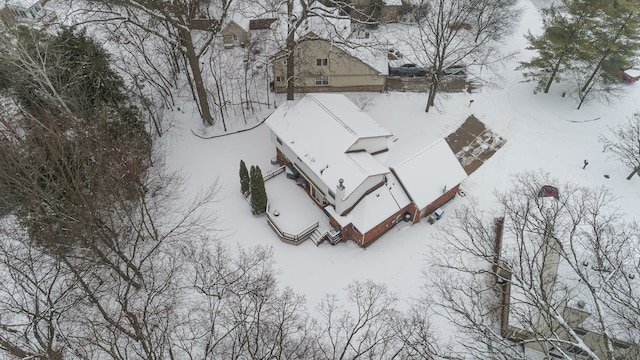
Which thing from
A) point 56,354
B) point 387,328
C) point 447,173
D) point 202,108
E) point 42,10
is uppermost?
point 42,10

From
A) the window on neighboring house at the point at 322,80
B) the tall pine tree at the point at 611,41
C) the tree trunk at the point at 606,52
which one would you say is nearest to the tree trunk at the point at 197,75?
the window on neighboring house at the point at 322,80

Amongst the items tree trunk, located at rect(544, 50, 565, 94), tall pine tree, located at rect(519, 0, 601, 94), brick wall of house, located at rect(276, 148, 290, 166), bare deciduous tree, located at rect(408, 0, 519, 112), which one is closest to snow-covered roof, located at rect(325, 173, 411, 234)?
brick wall of house, located at rect(276, 148, 290, 166)

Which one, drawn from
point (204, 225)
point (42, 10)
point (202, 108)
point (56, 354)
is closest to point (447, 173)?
point (204, 225)

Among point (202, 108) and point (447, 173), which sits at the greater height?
point (202, 108)

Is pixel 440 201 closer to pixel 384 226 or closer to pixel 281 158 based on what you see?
pixel 384 226

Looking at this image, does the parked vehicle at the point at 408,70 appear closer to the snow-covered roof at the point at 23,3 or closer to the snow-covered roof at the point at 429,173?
the snow-covered roof at the point at 429,173

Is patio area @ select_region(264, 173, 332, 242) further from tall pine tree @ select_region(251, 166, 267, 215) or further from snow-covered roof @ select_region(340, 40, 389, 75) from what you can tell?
snow-covered roof @ select_region(340, 40, 389, 75)

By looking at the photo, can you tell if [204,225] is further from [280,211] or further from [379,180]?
[379,180]
